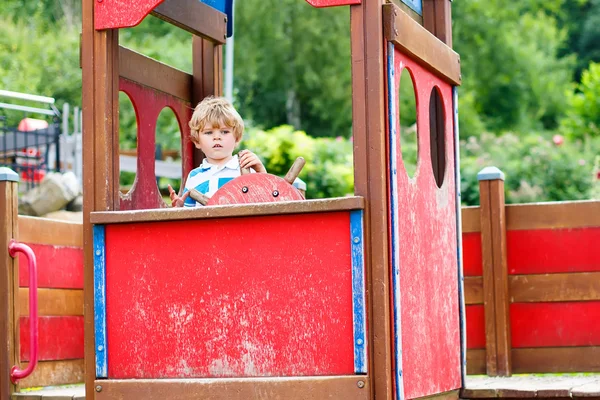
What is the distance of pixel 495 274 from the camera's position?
5.91 metres

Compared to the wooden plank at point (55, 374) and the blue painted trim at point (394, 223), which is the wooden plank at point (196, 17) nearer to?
the blue painted trim at point (394, 223)

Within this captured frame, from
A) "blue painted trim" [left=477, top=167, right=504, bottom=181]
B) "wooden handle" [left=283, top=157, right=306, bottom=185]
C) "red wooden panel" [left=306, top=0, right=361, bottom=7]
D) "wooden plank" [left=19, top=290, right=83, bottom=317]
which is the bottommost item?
"wooden plank" [left=19, top=290, right=83, bottom=317]

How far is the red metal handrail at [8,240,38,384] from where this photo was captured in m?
5.12

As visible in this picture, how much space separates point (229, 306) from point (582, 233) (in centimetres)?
279

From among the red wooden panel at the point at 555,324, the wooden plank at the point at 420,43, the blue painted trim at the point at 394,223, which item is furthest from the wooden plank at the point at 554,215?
the blue painted trim at the point at 394,223

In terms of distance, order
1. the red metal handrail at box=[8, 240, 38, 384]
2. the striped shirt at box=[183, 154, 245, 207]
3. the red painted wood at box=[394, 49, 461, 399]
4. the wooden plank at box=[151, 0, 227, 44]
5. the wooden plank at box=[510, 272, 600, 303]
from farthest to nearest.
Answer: the wooden plank at box=[510, 272, 600, 303]
the red metal handrail at box=[8, 240, 38, 384]
the wooden plank at box=[151, 0, 227, 44]
the striped shirt at box=[183, 154, 245, 207]
the red painted wood at box=[394, 49, 461, 399]

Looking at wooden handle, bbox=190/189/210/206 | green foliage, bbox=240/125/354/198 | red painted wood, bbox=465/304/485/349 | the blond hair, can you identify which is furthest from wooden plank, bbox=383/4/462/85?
green foliage, bbox=240/125/354/198

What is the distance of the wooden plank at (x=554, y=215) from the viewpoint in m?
5.80

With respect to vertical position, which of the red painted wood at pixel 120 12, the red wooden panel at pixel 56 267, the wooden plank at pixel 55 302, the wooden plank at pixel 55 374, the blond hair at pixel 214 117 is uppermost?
the red painted wood at pixel 120 12

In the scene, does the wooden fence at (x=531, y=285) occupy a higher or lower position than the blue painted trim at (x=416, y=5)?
lower

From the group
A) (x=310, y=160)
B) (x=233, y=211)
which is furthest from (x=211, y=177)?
(x=310, y=160)

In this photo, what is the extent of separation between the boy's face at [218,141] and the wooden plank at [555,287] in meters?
2.26

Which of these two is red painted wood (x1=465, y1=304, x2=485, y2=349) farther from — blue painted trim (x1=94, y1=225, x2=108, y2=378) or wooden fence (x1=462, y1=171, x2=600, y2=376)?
blue painted trim (x1=94, y1=225, x2=108, y2=378)

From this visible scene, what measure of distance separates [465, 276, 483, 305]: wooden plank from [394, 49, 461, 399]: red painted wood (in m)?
1.31
